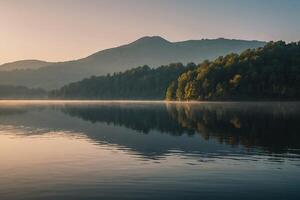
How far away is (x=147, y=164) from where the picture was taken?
151 feet

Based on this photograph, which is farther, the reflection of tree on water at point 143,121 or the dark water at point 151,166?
the reflection of tree on water at point 143,121

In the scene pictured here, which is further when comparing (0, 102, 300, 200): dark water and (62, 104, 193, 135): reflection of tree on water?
(62, 104, 193, 135): reflection of tree on water

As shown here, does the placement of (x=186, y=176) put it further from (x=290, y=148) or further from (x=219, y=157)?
(x=290, y=148)

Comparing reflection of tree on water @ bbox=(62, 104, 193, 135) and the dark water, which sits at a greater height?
the dark water

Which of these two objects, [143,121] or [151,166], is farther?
[143,121]

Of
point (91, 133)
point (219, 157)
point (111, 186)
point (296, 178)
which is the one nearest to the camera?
point (111, 186)

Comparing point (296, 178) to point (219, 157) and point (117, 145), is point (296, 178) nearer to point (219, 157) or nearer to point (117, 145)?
point (219, 157)

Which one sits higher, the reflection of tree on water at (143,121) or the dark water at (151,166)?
the dark water at (151,166)

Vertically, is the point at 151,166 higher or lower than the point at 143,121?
higher

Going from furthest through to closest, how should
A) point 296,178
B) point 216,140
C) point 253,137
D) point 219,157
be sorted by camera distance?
point 253,137 → point 216,140 → point 219,157 → point 296,178

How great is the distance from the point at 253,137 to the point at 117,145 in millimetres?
22269

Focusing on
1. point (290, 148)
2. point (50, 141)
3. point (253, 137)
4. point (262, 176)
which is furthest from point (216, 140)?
point (262, 176)

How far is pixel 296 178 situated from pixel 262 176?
2723 mm

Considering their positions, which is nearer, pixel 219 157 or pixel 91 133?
pixel 219 157
